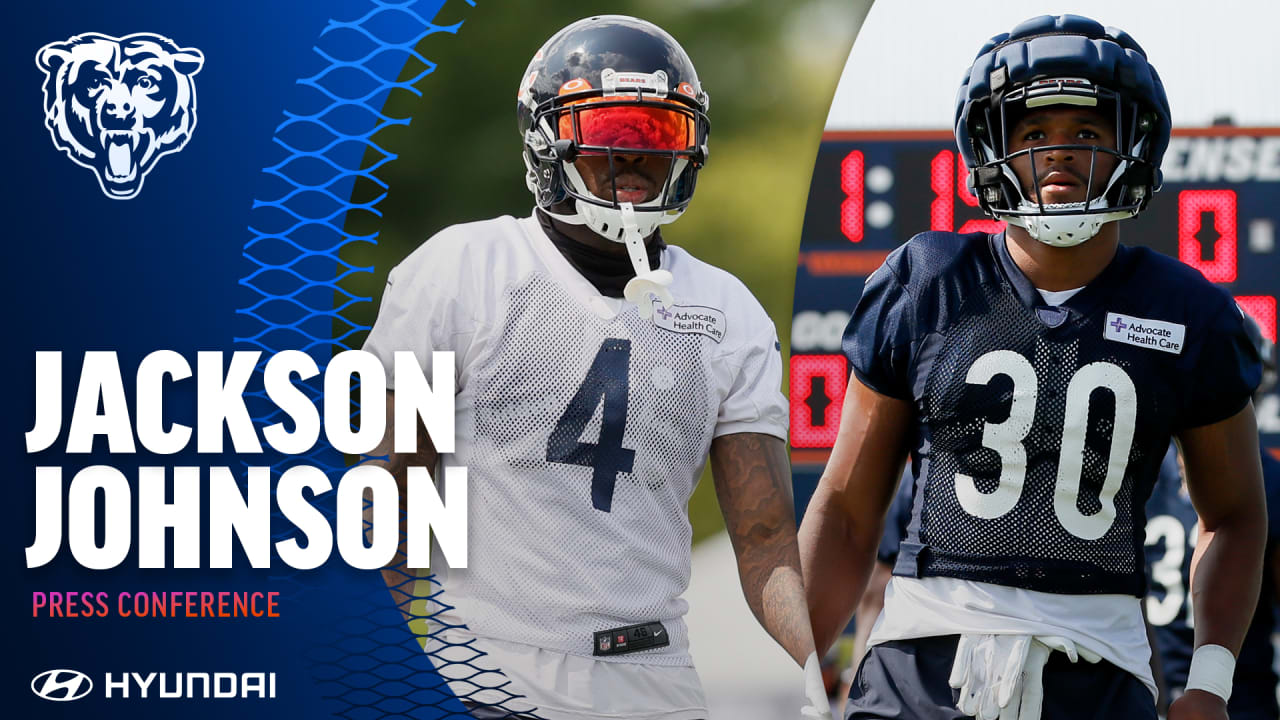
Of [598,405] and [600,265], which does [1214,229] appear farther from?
[598,405]

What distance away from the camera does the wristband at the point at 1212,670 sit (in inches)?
113

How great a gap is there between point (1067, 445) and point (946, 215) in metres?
2.96

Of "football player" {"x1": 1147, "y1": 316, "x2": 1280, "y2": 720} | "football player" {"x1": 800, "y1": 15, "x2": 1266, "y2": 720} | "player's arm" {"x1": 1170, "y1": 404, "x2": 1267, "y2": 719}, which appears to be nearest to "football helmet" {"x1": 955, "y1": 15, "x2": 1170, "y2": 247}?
"football player" {"x1": 800, "y1": 15, "x2": 1266, "y2": 720}

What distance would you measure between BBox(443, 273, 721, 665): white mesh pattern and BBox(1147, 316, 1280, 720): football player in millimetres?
1290

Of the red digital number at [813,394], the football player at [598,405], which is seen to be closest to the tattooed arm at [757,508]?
the football player at [598,405]

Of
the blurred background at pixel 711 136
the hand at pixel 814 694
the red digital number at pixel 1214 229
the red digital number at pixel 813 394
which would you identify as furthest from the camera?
the blurred background at pixel 711 136

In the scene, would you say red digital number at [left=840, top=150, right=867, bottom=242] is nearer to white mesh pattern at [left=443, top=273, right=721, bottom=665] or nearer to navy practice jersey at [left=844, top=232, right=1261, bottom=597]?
navy practice jersey at [left=844, top=232, right=1261, bottom=597]

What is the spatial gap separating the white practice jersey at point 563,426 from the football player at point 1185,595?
128cm

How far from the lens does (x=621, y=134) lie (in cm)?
283

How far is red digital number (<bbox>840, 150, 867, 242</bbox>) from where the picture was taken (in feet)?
18.6

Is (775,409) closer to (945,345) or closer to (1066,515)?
(945,345)

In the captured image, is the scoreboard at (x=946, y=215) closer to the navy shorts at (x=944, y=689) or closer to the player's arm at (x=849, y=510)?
the player's arm at (x=849, y=510)

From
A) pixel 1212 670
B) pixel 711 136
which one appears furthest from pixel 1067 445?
pixel 711 136

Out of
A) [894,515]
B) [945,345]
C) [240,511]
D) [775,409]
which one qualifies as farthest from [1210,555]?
[240,511]
